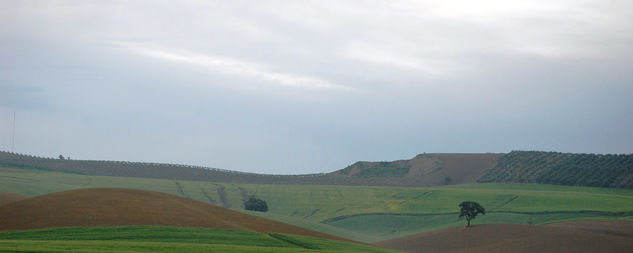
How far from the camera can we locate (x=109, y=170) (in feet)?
→ 446

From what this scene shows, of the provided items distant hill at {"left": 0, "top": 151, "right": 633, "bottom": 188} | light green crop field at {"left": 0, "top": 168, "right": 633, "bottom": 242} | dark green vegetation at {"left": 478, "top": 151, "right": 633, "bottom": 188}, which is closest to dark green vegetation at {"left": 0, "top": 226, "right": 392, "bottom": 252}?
light green crop field at {"left": 0, "top": 168, "right": 633, "bottom": 242}

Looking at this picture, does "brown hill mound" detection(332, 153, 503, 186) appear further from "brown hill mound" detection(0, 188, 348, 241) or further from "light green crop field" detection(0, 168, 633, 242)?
"brown hill mound" detection(0, 188, 348, 241)

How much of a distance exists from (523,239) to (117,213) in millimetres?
34063

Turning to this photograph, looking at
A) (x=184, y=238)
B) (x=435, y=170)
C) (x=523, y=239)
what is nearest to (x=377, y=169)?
(x=435, y=170)

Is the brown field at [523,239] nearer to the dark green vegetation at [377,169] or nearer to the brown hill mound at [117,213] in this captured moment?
the brown hill mound at [117,213]

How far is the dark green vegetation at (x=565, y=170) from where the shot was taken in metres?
117

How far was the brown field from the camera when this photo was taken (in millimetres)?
54844

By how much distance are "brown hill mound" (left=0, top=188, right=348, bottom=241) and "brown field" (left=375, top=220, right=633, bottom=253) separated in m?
15.2

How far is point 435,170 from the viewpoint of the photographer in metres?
159

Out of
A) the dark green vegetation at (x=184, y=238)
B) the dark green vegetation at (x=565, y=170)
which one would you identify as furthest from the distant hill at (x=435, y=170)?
the dark green vegetation at (x=184, y=238)

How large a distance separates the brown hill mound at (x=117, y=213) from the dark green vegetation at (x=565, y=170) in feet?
267

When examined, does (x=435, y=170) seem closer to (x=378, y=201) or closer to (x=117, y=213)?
(x=378, y=201)

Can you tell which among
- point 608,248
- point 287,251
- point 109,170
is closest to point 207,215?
point 287,251

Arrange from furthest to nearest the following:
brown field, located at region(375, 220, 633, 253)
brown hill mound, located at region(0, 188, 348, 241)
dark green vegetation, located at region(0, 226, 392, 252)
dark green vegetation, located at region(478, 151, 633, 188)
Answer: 1. dark green vegetation, located at region(478, 151, 633, 188)
2. brown field, located at region(375, 220, 633, 253)
3. brown hill mound, located at region(0, 188, 348, 241)
4. dark green vegetation, located at region(0, 226, 392, 252)
